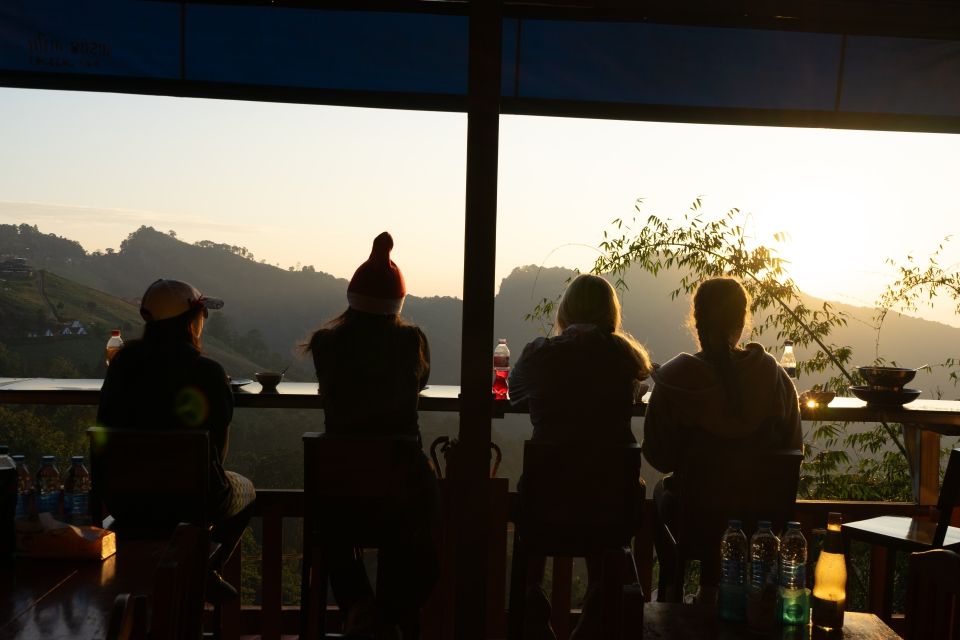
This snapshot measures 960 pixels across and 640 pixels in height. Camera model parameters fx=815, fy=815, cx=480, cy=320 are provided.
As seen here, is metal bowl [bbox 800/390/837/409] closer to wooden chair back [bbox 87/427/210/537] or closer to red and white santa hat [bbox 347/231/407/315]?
red and white santa hat [bbox 347/231/407/315]

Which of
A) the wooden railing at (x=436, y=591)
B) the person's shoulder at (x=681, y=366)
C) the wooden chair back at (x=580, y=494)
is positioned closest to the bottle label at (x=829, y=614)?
the wooden chair back at (x=580, y=494)

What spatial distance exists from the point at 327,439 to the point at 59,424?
2068 cm

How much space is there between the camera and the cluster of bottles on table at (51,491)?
6.16 ft

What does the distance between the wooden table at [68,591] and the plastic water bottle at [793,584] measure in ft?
3.93

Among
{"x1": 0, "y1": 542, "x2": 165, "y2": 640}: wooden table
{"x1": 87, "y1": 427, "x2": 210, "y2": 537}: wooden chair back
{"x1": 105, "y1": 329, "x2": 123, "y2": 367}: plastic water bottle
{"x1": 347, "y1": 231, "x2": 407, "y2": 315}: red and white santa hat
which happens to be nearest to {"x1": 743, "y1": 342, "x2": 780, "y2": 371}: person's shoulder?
{"x1": 347, "y1": 231, "x2": 407, "y2": 315}: red and white santa hat

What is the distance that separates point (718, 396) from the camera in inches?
97.7

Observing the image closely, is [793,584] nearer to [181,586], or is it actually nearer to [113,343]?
[181,586]

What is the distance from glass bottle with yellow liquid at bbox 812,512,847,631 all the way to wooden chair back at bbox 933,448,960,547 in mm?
984

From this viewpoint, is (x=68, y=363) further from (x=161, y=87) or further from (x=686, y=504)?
(x=686, y=504)

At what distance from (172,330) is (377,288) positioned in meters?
0.66

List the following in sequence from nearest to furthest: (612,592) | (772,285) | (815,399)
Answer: (612,592) < (815,399) < (772,285)

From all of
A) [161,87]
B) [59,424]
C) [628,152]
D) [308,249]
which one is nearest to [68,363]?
[59,424]

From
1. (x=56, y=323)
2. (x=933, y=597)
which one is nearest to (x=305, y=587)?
(x=933, y=597)

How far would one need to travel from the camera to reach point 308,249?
1141 inches
